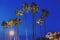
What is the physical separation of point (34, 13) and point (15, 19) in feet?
36.7

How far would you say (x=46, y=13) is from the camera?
111 metres

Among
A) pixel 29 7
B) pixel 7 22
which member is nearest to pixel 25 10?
pixel 29 7

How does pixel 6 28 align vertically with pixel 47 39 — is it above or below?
above

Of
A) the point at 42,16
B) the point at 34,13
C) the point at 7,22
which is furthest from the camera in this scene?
the point at 7,22

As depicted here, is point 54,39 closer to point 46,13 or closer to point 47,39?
point 47,39

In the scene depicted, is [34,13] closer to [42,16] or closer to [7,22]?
[42,16]

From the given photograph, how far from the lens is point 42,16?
11375 centimetres

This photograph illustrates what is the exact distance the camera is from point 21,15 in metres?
114

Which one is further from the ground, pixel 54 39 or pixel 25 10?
pixel 25 10

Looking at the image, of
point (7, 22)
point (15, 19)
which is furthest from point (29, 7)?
point (7, 22)

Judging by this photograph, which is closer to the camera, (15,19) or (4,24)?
(15,19)

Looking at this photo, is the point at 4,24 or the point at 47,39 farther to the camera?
the point at 4,24

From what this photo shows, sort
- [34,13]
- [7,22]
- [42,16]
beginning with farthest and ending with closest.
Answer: [7,22] → [42,16] → [34,13]

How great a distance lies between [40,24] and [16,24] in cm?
878
